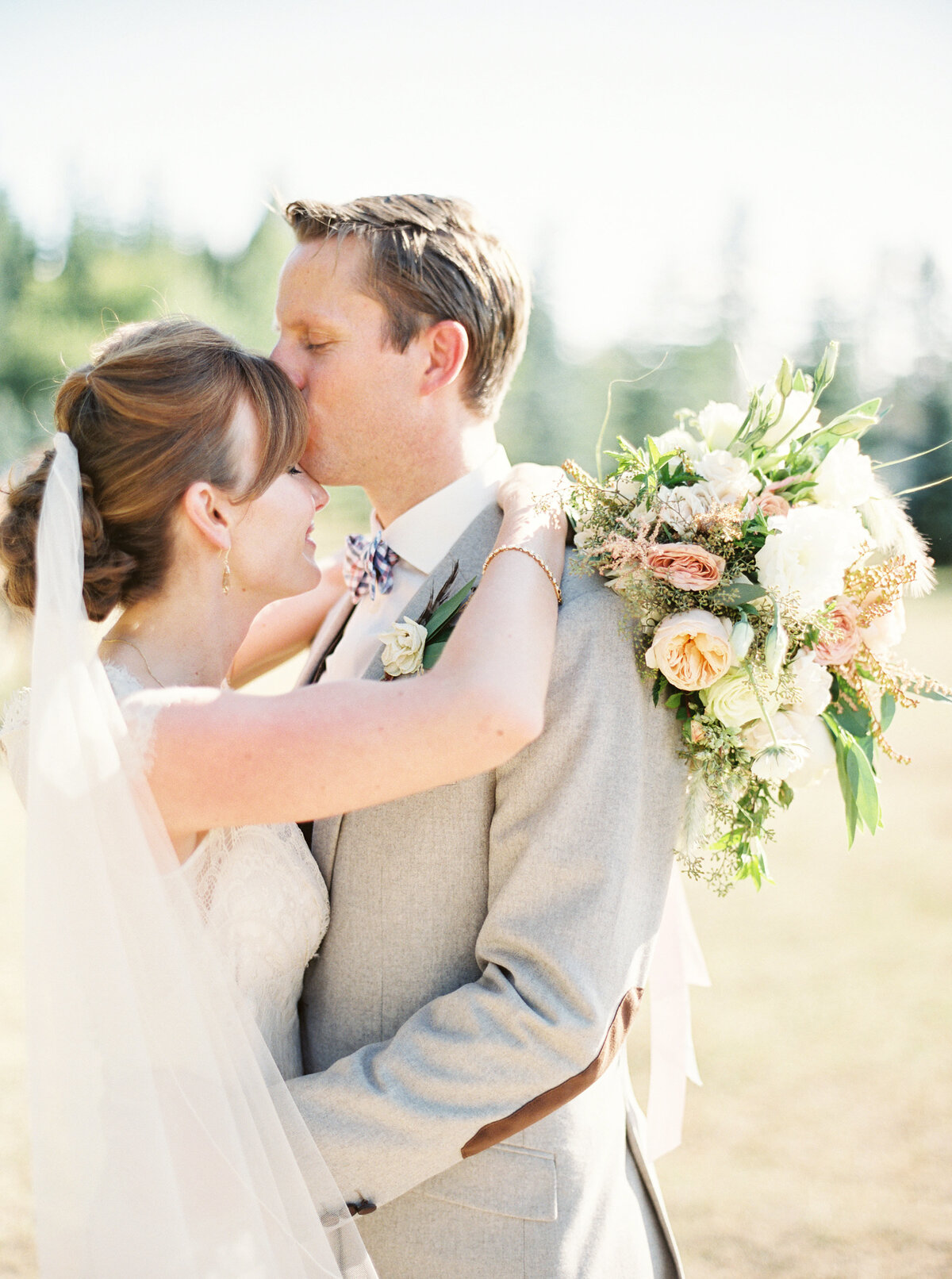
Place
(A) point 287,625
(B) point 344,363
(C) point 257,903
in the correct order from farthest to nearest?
1. (A) point 287,625
2. (B) point 344,363
3. (C) point 257,903

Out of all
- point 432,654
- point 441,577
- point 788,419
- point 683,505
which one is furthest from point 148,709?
point 788,419

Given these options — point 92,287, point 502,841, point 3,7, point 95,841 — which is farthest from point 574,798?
point 3,7

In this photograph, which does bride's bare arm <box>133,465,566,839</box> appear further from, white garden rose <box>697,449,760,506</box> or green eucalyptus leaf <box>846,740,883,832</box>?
green eucalyptus leaf <box>846,740,883,832</box>

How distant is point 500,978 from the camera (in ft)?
6.41

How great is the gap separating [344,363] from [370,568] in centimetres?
53

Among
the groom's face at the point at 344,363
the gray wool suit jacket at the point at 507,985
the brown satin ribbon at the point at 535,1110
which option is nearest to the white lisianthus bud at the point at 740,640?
the gray wool suit jacket at the point at 507,985

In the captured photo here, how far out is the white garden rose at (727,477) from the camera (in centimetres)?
211

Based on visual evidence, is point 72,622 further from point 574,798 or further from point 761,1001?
point 761,1001

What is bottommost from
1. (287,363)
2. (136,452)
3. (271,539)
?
(271,539)

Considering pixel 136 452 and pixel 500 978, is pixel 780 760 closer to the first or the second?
pixel 500 978

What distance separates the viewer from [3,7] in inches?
1049

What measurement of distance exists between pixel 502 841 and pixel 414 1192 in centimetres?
75

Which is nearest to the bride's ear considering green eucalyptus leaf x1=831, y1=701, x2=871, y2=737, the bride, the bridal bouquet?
the bride

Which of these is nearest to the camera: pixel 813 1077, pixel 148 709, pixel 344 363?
pixel 148 709
